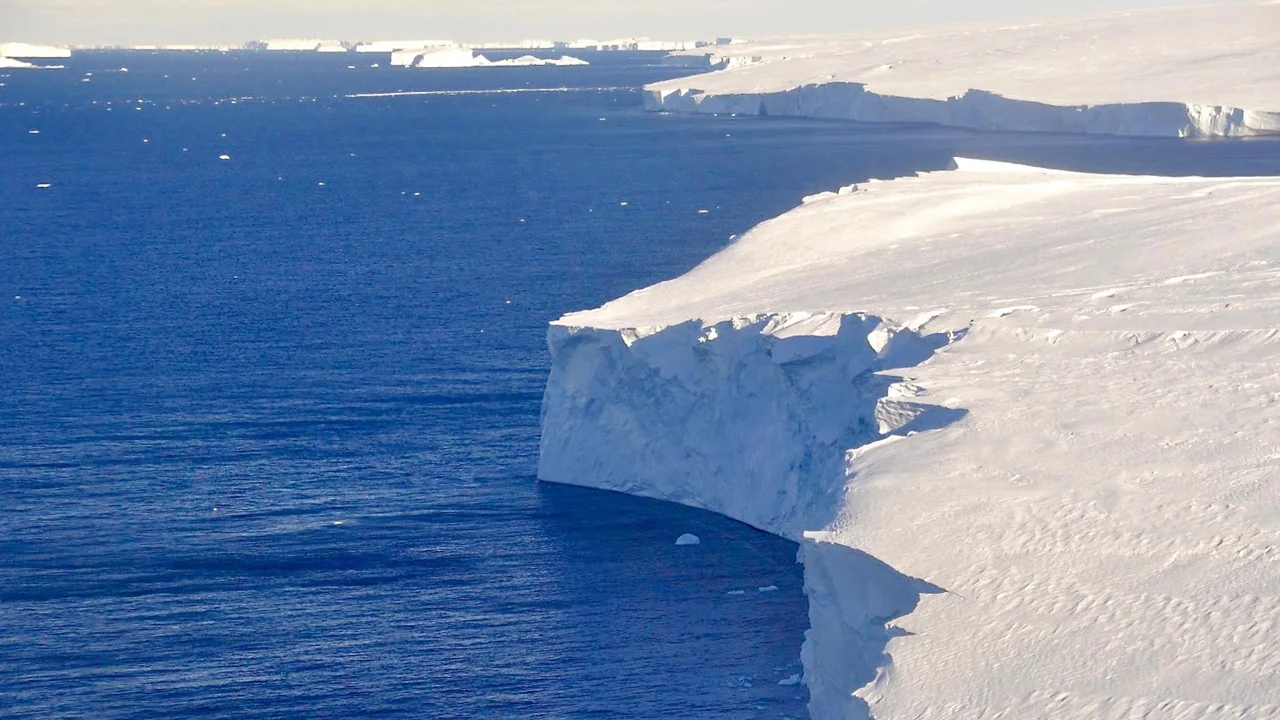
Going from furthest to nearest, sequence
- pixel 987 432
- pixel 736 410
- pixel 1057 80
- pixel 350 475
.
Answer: pixel 1057 80 < pixel 350 475 < pixel 736 410 < pixel 987 432

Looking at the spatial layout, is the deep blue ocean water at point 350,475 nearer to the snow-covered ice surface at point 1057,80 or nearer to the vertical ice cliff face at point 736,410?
the vertical ice cliff face at point 736,410

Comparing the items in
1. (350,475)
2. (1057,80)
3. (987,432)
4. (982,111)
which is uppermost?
(1057,80)

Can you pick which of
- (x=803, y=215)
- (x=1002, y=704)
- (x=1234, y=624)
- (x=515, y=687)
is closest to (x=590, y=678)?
(x=515, y=687)

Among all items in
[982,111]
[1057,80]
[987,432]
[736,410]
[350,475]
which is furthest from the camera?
[1057,80]

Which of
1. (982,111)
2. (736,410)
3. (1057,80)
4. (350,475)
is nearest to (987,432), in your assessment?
(736,410)

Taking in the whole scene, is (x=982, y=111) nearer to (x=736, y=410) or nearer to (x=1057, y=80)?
(x=1057, y=80)
